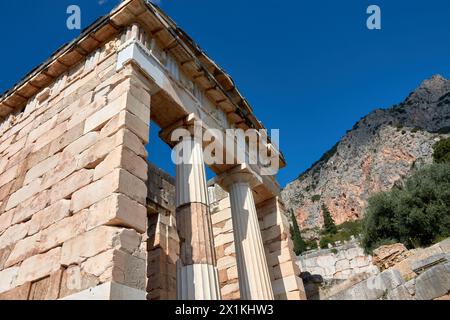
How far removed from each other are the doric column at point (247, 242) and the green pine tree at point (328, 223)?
58595 mm

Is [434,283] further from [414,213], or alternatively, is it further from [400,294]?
[414,213]

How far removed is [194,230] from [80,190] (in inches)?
73.6

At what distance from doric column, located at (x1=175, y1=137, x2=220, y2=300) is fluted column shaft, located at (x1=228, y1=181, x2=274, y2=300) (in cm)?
166

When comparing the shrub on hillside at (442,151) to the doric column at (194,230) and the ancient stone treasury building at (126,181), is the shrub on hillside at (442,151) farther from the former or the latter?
the doric column at (194,230)

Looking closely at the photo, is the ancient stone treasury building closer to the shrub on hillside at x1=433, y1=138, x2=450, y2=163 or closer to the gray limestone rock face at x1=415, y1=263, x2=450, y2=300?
the gray limestone rock face at x1=415, y1=263, x2=450, y2=300

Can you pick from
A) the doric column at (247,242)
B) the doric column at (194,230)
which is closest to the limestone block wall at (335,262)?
the doric column at (247,242)

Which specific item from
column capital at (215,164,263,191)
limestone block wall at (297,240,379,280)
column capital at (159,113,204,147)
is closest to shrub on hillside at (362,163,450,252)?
limestone block wall at (297,240,379,280)

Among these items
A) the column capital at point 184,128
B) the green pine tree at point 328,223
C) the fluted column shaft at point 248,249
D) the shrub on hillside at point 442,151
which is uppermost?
the green pine tree at point 328,223

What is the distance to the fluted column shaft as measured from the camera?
673 centimetres

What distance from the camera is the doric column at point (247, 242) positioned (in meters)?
6.74

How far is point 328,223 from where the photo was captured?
64375 millimetres

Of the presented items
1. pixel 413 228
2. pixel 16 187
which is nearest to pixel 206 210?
pixel 16 187
